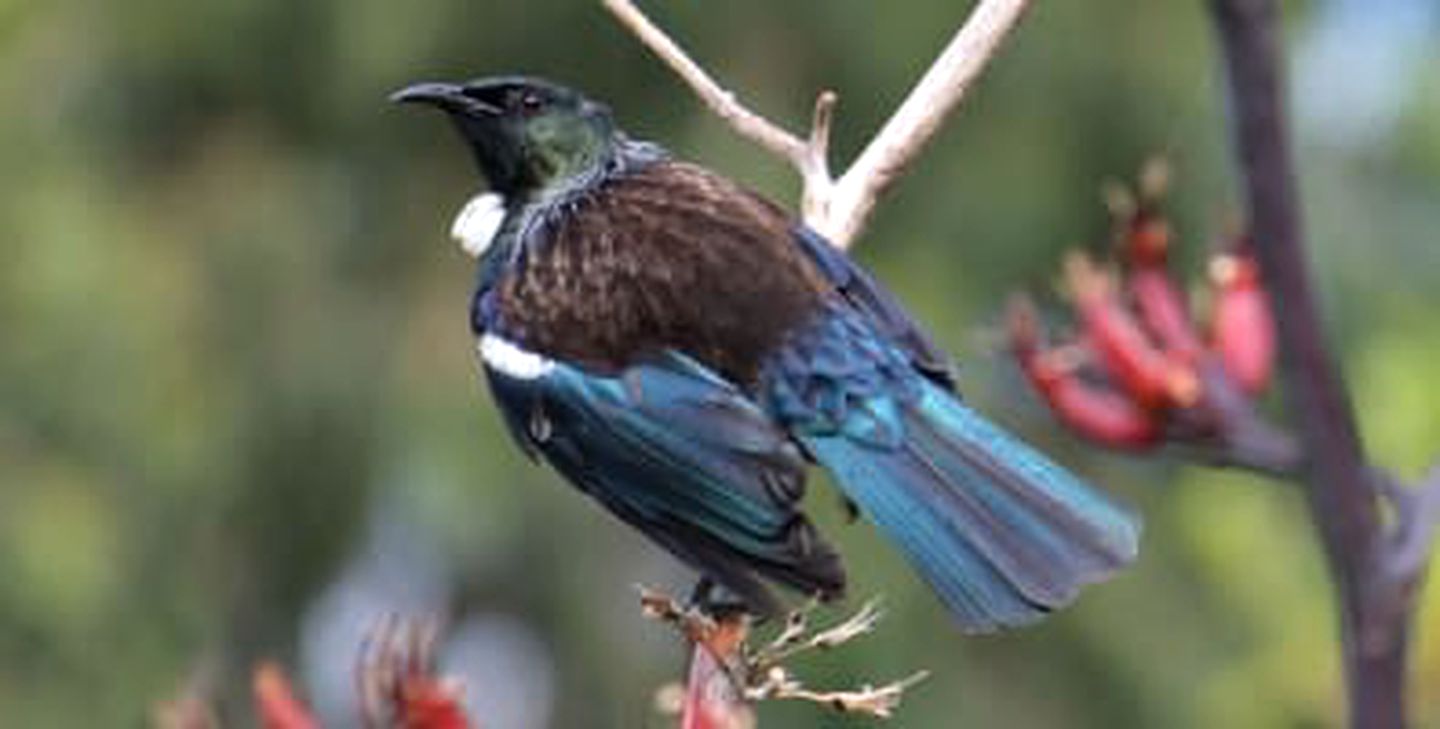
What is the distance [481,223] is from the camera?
3652 mm

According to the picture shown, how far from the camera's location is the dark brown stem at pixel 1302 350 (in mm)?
1329

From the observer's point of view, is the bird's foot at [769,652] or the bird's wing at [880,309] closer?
the bird's foot at [769,652]

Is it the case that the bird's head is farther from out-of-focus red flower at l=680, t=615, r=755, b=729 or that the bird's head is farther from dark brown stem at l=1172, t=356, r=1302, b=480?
dark brown stem at l=1172, t=356, r=1302, b=480

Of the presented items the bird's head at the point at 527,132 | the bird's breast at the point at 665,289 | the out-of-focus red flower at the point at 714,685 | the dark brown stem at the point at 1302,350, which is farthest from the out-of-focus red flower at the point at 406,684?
the bird's head at the point at 527,132

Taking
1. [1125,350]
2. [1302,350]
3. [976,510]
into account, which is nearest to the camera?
[1302,350]

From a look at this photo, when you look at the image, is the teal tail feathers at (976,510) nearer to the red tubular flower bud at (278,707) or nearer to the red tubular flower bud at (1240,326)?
the red tubular flower bud at (1240,326)

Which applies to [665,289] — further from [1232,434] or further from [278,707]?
[1232,434]

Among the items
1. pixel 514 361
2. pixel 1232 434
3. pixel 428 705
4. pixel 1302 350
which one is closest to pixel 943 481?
pixel 514 361

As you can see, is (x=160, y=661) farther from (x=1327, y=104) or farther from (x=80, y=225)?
(x=1327, y=104)

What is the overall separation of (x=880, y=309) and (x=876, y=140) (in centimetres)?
46

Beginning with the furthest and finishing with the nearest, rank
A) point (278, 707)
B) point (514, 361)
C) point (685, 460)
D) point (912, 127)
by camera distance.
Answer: point (514, 361)
point (685, 460)
point (912, 127)
point (278, 707)

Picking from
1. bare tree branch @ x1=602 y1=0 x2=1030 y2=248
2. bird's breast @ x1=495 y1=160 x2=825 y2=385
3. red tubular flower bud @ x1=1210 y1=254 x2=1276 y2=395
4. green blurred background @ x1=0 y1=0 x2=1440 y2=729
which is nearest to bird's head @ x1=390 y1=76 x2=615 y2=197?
bird's breast @ x1=495 y1=160 x2=825 y2=385

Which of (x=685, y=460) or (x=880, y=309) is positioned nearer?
(x=685, y=460)

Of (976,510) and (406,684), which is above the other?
(406,684)
